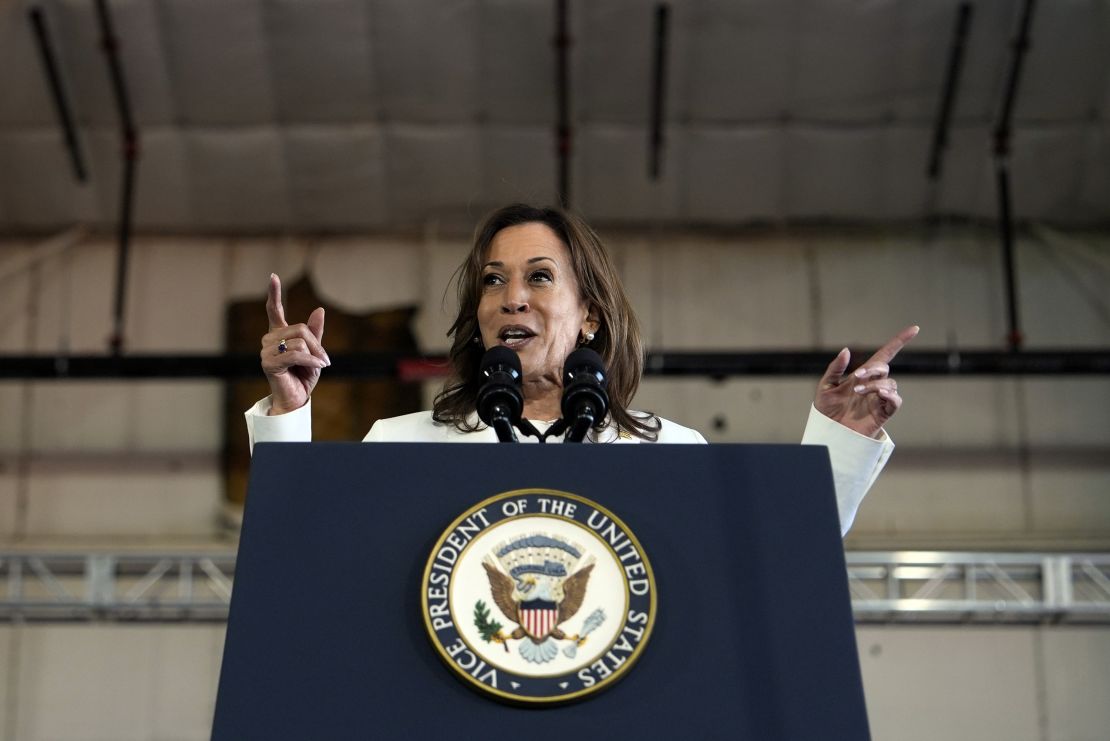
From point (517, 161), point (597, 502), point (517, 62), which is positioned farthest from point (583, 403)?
point (517, 161)

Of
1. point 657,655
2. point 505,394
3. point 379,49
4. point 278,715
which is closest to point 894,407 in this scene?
point 505,394

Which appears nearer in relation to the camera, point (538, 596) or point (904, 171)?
point (538, 596)

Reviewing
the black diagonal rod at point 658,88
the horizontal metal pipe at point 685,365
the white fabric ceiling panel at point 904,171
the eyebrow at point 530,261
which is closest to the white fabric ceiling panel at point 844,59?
the white fabric ceiling panel at point 904,171

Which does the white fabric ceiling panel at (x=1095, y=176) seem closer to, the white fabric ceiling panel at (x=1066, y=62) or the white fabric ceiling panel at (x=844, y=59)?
the white fabric ceiling panel at (x=1066, y=62)

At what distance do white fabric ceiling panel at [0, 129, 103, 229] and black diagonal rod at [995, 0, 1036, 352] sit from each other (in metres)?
3.88

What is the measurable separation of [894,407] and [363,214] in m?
4.82

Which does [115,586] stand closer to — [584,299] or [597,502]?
[584,299]

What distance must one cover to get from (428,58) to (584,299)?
3766 mm

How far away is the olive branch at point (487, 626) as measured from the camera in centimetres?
106

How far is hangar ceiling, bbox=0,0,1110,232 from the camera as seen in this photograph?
5.45m

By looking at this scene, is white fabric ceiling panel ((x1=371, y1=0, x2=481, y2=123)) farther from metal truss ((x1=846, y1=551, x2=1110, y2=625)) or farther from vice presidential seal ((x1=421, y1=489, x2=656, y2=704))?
vice presidential seal ((x1=421, y1=489, x2=656, y2=704))

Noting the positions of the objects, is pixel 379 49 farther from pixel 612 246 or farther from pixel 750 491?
pixel 750 491

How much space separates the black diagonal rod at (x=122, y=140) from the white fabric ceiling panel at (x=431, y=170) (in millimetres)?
1048

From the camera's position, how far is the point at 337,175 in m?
5.98
